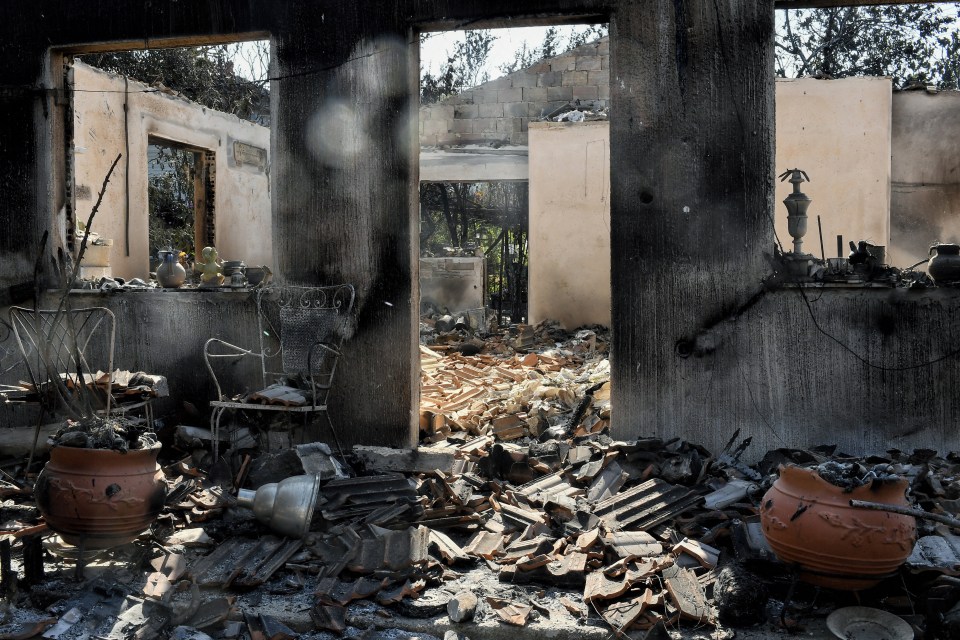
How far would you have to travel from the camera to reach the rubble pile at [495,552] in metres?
3.53

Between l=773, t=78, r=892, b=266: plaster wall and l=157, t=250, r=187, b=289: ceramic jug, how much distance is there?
7609 millimetres

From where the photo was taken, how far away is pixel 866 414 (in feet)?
17.4

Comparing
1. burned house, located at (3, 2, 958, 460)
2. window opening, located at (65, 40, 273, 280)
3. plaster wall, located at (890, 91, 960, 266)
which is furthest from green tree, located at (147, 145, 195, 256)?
plaster wall, located at (890, 91, 960, 266)

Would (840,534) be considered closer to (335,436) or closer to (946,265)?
(946,265)

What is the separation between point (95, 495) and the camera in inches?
153

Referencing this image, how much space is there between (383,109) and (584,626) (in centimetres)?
372

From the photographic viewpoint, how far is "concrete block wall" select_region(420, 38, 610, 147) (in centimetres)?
1539

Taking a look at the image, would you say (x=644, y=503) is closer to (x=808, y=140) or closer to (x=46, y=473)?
(x=46, y=473)

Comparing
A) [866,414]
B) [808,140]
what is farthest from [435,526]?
[808,140]

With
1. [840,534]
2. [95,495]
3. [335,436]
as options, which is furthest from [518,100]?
[840,534]

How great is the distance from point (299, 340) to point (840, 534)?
11.8 ft

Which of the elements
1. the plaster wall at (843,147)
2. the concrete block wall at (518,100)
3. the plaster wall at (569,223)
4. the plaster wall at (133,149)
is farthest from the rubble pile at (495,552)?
the concrete block wall at (518,100)

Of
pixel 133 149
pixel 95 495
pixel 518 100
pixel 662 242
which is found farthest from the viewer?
pixel 518 100

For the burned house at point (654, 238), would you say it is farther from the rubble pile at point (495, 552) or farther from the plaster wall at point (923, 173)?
the plaster wall at point (923, 173)
